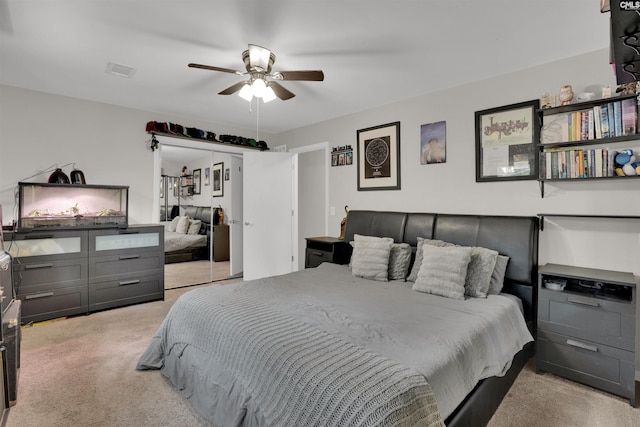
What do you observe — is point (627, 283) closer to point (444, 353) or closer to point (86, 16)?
point (444, 353)

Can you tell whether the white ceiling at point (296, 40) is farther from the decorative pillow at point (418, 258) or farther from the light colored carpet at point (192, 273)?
the light colored carpet at point (192, 273)

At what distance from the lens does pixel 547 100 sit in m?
2.60

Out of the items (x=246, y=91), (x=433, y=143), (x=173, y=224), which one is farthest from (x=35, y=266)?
(x=433, y=143)

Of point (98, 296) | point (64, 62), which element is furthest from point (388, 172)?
point (98, 296)

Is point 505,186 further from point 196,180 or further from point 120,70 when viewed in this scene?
point 196,180

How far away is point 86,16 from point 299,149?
323 cm

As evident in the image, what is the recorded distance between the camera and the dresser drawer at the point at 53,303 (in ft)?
10.3

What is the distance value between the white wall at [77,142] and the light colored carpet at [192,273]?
1098 millimetres

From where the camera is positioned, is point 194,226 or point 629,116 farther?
point 194,226

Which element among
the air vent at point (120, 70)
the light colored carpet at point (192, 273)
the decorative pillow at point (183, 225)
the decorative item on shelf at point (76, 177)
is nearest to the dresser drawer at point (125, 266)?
the light colored carpet at point (192, 273)

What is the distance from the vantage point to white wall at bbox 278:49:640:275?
7.93ft

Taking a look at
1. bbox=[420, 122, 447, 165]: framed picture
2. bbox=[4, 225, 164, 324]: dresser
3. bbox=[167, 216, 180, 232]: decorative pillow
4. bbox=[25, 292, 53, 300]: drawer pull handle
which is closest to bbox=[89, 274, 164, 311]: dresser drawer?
bbox=[4, 225, 164, 324]: dresser

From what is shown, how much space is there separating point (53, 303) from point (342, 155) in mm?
3775

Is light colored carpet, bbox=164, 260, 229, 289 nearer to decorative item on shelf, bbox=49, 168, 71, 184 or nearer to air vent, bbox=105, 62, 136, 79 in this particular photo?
decorative item on shelf, bbox=49, 168, 71, 184
